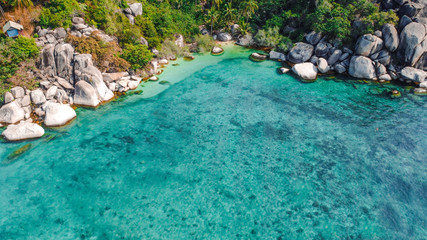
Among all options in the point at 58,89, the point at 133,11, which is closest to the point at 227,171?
the point at 58,89

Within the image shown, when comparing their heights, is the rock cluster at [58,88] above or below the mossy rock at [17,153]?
above

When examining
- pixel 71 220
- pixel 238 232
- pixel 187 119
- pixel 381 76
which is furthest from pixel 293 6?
pixel 71 220

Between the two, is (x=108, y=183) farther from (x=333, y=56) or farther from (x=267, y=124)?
(x=333, y=56)

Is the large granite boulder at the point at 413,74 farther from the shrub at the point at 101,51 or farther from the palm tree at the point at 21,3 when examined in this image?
the palm tree at the point at 21,3

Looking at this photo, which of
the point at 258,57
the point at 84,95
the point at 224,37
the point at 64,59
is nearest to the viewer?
the point at 84,95

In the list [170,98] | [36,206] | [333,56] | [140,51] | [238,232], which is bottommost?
[238,232]

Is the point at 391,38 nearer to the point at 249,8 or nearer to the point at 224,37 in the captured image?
the point at 249,8

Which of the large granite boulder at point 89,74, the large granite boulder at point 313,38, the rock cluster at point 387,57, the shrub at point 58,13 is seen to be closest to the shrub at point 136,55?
the large granite boulder at point 89,74
